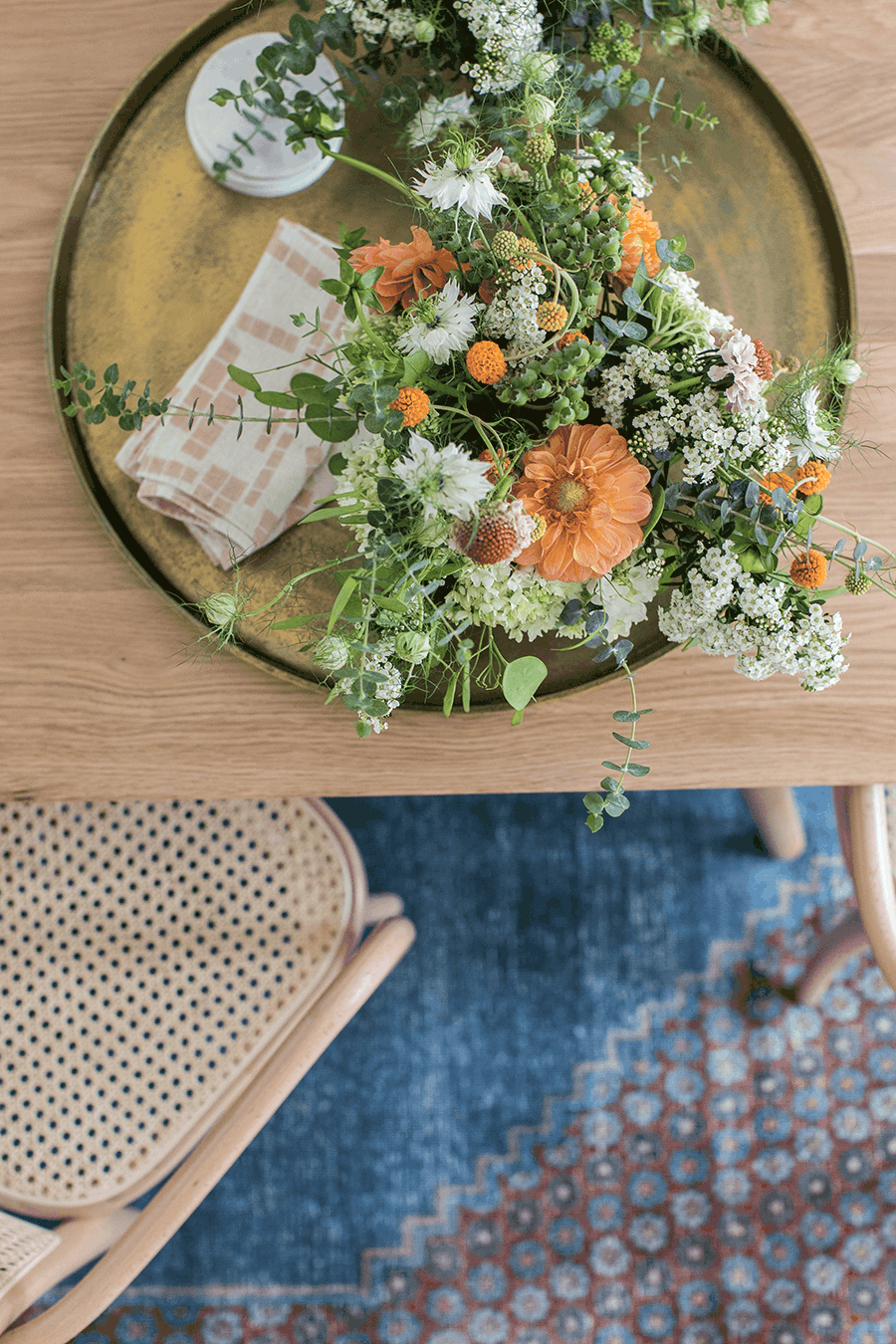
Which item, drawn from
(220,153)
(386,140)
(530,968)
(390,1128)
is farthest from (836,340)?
(390,1128)

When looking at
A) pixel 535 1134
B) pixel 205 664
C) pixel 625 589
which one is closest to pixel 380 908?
pixel 205 664

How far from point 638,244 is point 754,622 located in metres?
0.31

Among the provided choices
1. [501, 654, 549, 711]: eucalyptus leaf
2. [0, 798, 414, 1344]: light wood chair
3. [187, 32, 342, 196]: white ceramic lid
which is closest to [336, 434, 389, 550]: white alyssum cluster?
[501, 654, 549, 711]: eucalyptus leaf

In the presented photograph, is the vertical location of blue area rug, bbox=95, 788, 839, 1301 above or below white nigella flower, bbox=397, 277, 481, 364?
below

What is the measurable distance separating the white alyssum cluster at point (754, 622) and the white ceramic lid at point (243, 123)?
0.60m

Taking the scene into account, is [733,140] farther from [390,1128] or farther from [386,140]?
[390,1128]

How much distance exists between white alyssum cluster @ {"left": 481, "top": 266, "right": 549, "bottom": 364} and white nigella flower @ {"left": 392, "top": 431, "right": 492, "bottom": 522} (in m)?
0.09

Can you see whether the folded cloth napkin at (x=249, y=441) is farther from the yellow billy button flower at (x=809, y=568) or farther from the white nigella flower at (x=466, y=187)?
the yellow billy button flower at (x=809, y=568)

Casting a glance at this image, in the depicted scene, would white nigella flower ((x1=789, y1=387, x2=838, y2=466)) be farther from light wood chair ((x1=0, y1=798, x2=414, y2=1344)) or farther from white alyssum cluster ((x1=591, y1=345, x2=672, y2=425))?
light wood chair ((x1=0, y1=798, x2=414, y2=1344))

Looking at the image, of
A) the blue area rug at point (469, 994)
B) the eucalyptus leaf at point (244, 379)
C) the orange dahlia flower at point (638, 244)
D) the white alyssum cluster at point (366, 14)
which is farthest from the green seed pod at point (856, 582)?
the blue area rug at point (469, 994)

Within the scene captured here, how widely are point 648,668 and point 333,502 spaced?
37cm

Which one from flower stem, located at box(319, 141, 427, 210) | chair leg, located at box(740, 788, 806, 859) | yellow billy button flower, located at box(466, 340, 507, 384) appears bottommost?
chair leg, located at box(740, 788, 806, 859)

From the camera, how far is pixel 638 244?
0.66 meters

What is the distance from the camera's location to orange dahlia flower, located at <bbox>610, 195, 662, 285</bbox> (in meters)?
0.66
